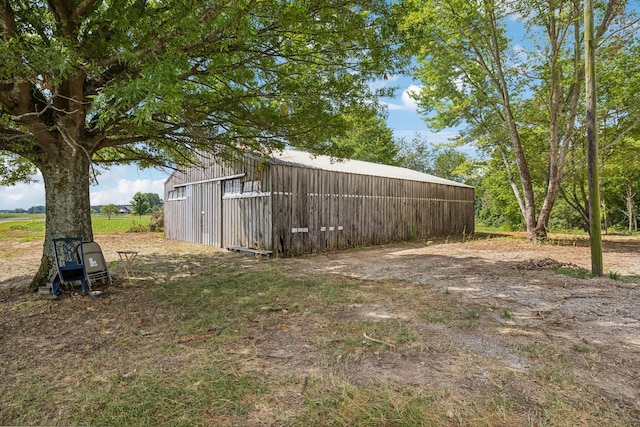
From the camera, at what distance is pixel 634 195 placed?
2352cm

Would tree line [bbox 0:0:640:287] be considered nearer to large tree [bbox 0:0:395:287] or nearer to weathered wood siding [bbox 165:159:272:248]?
large tree [bbox 0:0:395:287]

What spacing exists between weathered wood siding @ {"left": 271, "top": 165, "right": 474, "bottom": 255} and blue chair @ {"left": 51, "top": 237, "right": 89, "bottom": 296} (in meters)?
4.96

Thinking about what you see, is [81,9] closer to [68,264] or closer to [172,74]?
[172,74]

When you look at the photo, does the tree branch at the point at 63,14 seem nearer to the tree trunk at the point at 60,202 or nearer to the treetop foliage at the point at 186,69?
the treetop foliage at the point at 186,69

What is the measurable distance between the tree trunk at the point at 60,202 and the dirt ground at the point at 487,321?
541mm

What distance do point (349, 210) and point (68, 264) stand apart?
8.13 m

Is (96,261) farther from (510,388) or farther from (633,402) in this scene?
(633,402)

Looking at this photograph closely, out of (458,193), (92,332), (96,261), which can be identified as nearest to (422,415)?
(92,332)

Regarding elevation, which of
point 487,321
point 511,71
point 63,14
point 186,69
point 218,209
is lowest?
point 487,321

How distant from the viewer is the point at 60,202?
A: 17.5 feet

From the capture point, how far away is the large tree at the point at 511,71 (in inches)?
413

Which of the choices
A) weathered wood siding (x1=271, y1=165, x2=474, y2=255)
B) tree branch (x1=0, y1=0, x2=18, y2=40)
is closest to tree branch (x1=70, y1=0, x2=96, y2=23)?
tree branch (x1=0, y1=0, x2=18, y2=40)

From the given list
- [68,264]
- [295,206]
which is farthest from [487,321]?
[295,206]

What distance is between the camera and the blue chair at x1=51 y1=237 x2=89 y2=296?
4.87m
